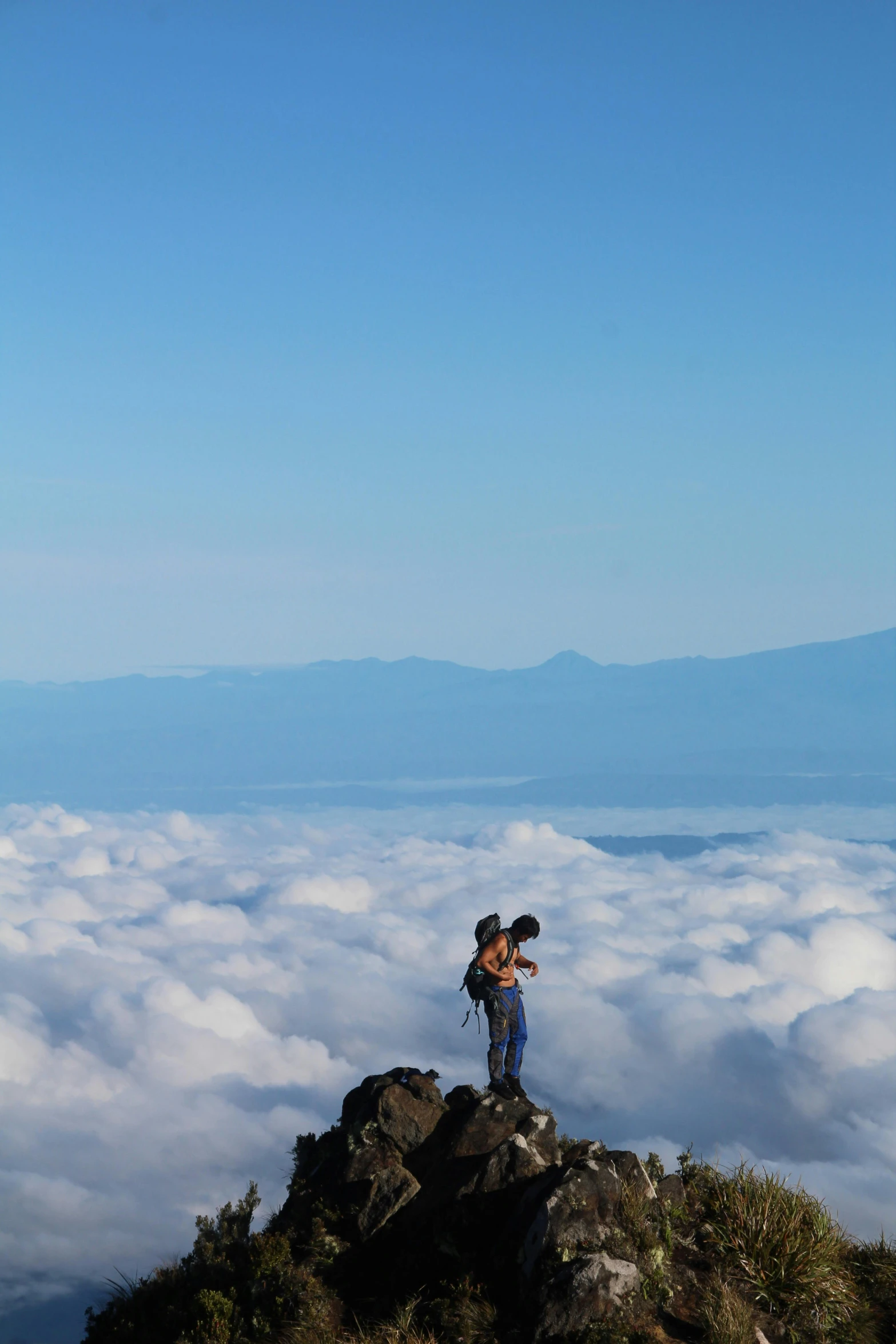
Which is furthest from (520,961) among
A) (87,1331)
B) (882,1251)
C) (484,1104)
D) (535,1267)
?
(87,1331)

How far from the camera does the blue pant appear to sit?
1614 centimetres

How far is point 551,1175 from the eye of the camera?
12.5m

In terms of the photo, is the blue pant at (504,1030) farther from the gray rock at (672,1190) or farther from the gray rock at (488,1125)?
the gray rock at (672,1190)

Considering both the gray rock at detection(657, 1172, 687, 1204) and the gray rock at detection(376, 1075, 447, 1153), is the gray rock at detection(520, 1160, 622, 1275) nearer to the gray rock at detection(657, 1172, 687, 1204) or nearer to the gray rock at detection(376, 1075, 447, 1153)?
the gray rock at detection(657, 1172, 687, 1204)

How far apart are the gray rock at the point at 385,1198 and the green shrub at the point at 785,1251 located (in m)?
3.76

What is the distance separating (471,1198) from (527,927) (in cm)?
406

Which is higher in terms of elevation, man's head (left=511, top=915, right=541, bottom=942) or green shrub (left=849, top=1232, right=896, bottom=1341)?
man's head (left=511, top=915, right=541, bottom=942)

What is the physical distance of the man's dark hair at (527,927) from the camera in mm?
15758

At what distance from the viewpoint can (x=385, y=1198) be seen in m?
13.4

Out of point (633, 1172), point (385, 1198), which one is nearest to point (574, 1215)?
point (633, 1172)

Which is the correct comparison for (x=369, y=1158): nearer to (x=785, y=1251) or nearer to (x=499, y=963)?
(x=499, y=963)

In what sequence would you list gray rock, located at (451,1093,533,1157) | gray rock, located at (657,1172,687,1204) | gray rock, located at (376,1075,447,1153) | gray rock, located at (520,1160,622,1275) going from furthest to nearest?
gray rock, located at (376,1075,447,1153) < gray rock, located at (451,1093,533,1157) < gray rock, located at (657,1172,687,1204) < gray rock, located at (520,1160,622,1275)

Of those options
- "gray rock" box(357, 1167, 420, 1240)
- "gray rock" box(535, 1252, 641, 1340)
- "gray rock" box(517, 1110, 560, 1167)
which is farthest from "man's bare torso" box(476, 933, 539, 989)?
"gray rock" box(535, 1252, 641, 1340)

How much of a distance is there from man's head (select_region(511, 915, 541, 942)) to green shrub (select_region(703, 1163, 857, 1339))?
4159mm
